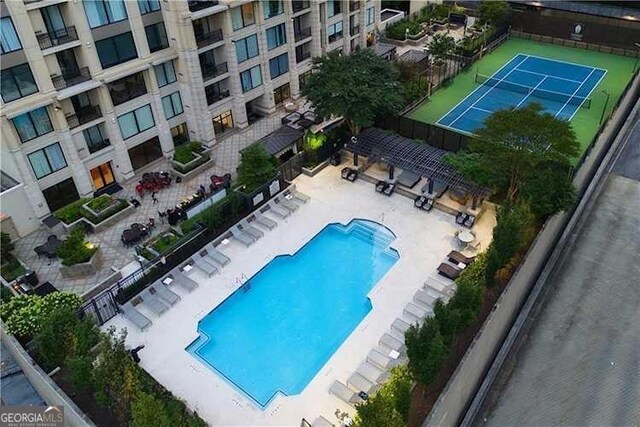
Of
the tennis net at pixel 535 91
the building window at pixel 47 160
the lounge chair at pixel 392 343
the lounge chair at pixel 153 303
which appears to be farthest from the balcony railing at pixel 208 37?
the tennis net at pixel 535 91

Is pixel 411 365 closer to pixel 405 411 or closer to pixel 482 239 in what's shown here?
pixel 405 411

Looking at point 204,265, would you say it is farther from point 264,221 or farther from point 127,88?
point 127,88

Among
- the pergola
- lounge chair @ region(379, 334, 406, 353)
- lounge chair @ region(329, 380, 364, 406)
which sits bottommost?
lounge chair @ region(329, 380, 364, 406)

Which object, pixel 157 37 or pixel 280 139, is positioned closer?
pixel 157 37

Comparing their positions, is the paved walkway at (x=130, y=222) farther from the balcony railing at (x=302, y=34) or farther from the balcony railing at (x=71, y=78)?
the balcony railing at (x=302, y=34)

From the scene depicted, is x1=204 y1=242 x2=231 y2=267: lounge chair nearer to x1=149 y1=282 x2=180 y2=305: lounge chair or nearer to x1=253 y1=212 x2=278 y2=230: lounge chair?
x1=149 y1=282 x2=180 y2=305: lounge chair

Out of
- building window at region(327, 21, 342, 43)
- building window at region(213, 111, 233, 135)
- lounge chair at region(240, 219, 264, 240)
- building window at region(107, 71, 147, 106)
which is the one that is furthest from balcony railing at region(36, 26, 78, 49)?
building window at region(327, 21, 342, 43)

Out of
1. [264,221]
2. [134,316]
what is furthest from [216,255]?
[134,316]
